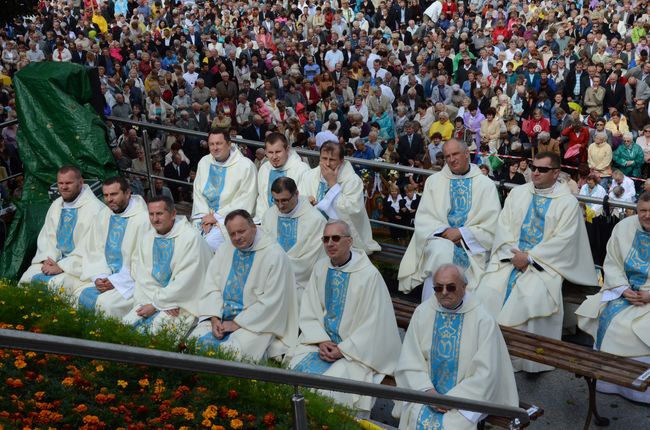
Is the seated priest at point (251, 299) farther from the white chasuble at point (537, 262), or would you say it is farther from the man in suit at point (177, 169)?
the man in suit at point (177, 169)

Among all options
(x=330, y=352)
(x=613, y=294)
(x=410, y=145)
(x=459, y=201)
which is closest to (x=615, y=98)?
(x=410, y=145)

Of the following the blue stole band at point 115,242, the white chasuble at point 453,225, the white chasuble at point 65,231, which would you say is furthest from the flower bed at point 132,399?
the white chasuble at point 65,231

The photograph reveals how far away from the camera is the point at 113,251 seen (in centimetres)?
873

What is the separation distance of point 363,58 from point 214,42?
146 inches

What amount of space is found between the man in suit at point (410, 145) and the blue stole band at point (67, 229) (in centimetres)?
700

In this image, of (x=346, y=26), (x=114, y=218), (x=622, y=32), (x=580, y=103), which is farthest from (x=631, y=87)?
(x=114, y=218)

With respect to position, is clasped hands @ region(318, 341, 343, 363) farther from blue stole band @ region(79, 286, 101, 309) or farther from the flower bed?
blue stole band @ region(79, 286, 101, 309)

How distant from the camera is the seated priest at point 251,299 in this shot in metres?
7.48

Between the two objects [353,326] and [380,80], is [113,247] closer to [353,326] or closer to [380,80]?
[353,326]

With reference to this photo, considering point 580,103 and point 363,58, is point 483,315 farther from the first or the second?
point 363,58

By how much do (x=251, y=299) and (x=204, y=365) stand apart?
3948mm

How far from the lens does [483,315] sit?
6.36 m

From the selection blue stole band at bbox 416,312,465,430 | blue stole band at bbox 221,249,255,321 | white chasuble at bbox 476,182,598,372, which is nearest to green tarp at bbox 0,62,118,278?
blue stole band at bbox 221,249,255,321

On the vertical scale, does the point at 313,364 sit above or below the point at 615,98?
below
